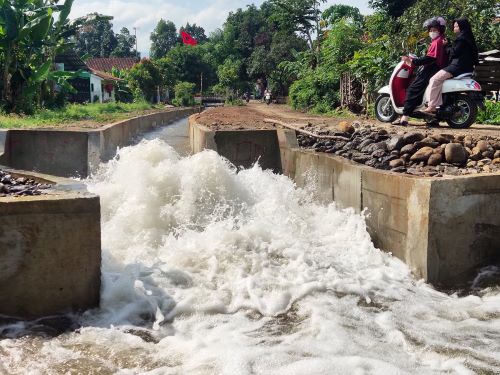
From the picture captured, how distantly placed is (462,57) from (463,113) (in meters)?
0.96

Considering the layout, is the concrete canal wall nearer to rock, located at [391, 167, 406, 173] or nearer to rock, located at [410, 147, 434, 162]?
rock, located at [391, 167, 406, 173]

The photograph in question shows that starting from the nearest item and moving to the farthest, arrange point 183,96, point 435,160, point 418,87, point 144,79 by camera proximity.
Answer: point 435,160
point 418,87
point 144,79
point 183,96

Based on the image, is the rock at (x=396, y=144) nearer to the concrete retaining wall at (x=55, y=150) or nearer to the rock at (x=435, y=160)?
the rock at (x=435, y=160)

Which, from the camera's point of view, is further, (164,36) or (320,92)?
(164,36)

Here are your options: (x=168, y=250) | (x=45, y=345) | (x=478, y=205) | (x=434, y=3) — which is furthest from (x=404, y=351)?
(x=434, y=3)

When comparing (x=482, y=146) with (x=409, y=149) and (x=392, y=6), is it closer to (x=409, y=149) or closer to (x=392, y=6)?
(x=409, y=149)

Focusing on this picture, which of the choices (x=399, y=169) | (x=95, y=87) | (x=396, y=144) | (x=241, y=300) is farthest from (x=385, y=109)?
(x=95, y=87)

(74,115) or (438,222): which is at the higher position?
(74,115)

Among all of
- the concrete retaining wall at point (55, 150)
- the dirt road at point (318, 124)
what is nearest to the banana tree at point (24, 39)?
the dirt road at point (318, 124)

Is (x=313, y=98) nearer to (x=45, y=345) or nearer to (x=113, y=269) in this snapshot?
(x=113, y=269)

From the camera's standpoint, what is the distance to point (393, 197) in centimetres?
605

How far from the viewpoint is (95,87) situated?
46469mm

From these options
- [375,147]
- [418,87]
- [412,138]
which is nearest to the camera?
[412,138]

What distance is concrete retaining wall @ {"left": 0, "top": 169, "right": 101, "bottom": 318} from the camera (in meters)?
4.34
